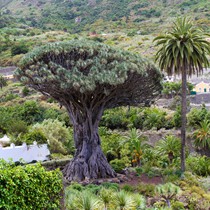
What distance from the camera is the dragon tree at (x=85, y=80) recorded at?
935 inches

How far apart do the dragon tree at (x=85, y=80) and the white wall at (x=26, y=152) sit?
5659 mm

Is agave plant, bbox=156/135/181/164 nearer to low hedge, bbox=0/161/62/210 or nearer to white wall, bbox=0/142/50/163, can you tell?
white wall, bbox=0/142/50/163

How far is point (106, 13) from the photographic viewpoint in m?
130

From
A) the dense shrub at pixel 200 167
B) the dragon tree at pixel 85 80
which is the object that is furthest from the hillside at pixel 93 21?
the dragon tree at pixel 85 80

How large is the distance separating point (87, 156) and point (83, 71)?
539 centimetres

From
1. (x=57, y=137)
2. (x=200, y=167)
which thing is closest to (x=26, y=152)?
(x=57, y=137)

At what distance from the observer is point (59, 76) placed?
78.0 ft

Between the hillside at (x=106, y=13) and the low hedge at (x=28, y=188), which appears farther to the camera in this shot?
the hillside at (x=106, y=13)

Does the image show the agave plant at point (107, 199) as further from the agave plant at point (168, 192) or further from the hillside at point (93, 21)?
the hillside at point (93, 21)

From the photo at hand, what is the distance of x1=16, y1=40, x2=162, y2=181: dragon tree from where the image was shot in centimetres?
2375

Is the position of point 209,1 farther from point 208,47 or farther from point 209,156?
point 208,47

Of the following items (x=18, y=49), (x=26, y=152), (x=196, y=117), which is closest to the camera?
→ (x=26, y=152)

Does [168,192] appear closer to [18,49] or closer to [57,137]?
[57,137]

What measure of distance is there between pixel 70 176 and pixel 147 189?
18.5 ft
